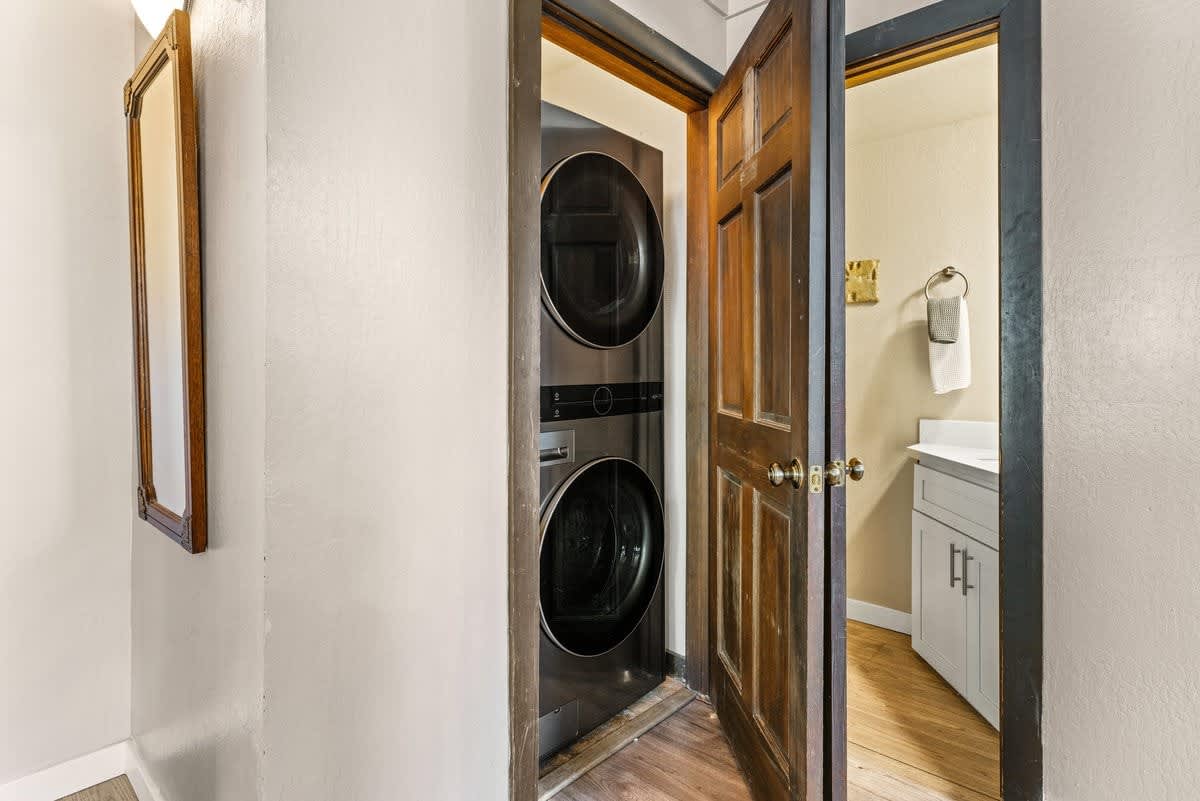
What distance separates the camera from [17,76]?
164cm

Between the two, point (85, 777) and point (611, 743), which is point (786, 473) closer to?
point (611, 743)

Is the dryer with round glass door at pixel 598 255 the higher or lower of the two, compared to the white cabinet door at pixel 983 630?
higher

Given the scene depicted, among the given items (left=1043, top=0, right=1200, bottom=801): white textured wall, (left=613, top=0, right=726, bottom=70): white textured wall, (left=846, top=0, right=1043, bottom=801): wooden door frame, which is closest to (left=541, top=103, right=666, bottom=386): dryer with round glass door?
(left=613, top=0, right=726, bottom=70): white textured wall

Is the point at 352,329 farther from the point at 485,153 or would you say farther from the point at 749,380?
the point at 749,380

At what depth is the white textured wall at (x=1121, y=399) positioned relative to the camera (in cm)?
138

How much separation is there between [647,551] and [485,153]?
4.45 feet

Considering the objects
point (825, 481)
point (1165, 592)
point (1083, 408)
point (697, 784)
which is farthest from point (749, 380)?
point (697, 784)

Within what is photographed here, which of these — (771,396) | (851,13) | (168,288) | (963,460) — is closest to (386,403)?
(168,288)

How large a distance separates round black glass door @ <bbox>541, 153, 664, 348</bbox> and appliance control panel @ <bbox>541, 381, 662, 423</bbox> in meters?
0.15

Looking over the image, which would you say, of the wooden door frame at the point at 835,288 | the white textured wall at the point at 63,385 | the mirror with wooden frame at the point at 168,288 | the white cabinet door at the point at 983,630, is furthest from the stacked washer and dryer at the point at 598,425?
the white textured wall at the point at 63,385

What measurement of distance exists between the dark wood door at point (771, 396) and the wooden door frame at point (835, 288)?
7 cm

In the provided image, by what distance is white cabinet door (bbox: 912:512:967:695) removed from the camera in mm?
2338

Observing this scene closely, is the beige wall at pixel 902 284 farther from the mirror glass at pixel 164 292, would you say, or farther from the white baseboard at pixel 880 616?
the mirror glass at pixel 164 292

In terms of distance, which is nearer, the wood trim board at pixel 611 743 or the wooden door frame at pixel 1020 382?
the wooden door frame at pixel 1020 382
